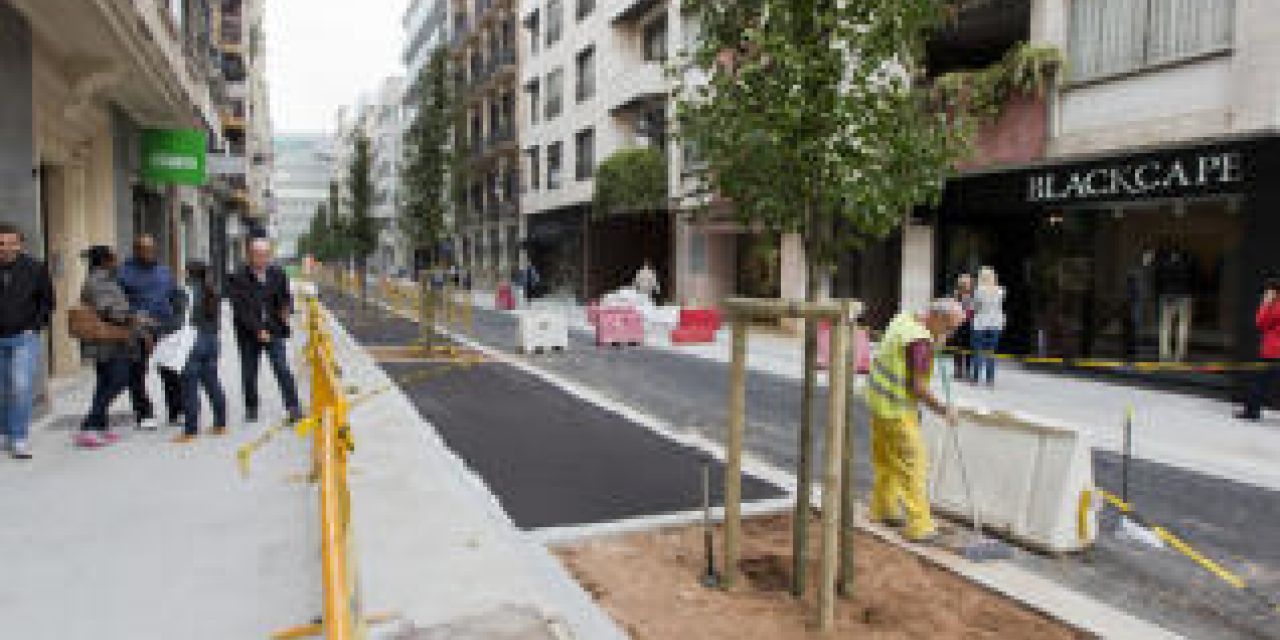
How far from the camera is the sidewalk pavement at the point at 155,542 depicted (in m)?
3.76

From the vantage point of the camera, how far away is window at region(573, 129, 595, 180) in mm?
33781

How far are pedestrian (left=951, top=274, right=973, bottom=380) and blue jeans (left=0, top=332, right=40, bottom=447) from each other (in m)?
11.8

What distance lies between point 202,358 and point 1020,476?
7.29 metres

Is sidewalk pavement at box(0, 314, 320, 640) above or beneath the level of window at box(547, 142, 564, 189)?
beneath

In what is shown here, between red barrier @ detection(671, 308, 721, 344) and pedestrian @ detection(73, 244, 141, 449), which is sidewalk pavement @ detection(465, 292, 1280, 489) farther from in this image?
pedestrian @ detection(73, 244, 141, 449)

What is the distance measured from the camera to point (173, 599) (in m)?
3.95

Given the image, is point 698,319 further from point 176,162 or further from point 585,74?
point 585,74

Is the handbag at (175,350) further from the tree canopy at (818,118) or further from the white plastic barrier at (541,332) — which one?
the white plastic barrier at (541,332)

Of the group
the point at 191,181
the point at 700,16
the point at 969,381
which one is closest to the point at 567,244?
the point at 191,181

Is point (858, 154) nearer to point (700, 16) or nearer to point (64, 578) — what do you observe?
point (700, 16)

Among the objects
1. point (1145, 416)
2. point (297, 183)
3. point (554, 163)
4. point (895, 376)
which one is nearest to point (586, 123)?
point (554, 163)

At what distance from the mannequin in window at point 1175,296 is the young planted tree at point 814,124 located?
10.3 meters

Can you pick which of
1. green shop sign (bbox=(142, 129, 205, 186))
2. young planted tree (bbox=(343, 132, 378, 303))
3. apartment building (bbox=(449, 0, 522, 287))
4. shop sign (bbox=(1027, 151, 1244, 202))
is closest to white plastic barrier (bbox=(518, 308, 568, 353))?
green shop sign (bbox=(142, 129, 205, 186))

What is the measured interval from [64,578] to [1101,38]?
15.2m
